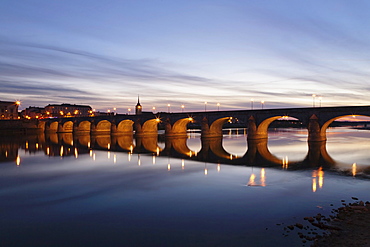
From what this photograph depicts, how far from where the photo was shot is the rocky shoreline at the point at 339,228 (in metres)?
9.71

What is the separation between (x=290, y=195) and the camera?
53.1ft

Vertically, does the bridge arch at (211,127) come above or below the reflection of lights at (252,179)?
above

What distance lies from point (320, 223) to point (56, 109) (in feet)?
588

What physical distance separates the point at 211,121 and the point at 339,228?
49.6m

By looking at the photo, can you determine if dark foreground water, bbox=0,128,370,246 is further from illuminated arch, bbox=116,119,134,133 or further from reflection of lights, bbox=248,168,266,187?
illuminated arch, bbox=116,119,134,133

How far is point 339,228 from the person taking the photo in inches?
426

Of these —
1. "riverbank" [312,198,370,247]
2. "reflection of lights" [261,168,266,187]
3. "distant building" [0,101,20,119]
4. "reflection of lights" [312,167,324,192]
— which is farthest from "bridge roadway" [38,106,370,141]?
"riverbank" [312,198,370,247]

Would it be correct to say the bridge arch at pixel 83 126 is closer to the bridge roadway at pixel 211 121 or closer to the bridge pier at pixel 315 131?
the bridge roadway at pixel 211 121

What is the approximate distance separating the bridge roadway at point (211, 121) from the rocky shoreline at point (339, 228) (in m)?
35.3

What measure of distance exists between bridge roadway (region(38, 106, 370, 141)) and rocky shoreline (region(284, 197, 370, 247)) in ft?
116

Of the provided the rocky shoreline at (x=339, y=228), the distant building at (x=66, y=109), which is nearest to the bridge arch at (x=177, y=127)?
the rocky shoreline at (x=339, y=228)

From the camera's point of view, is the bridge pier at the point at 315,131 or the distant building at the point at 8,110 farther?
the distant building at the point at 8,110

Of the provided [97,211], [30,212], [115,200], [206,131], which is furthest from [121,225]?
[206,131]

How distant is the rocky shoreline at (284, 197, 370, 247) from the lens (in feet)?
31.9
